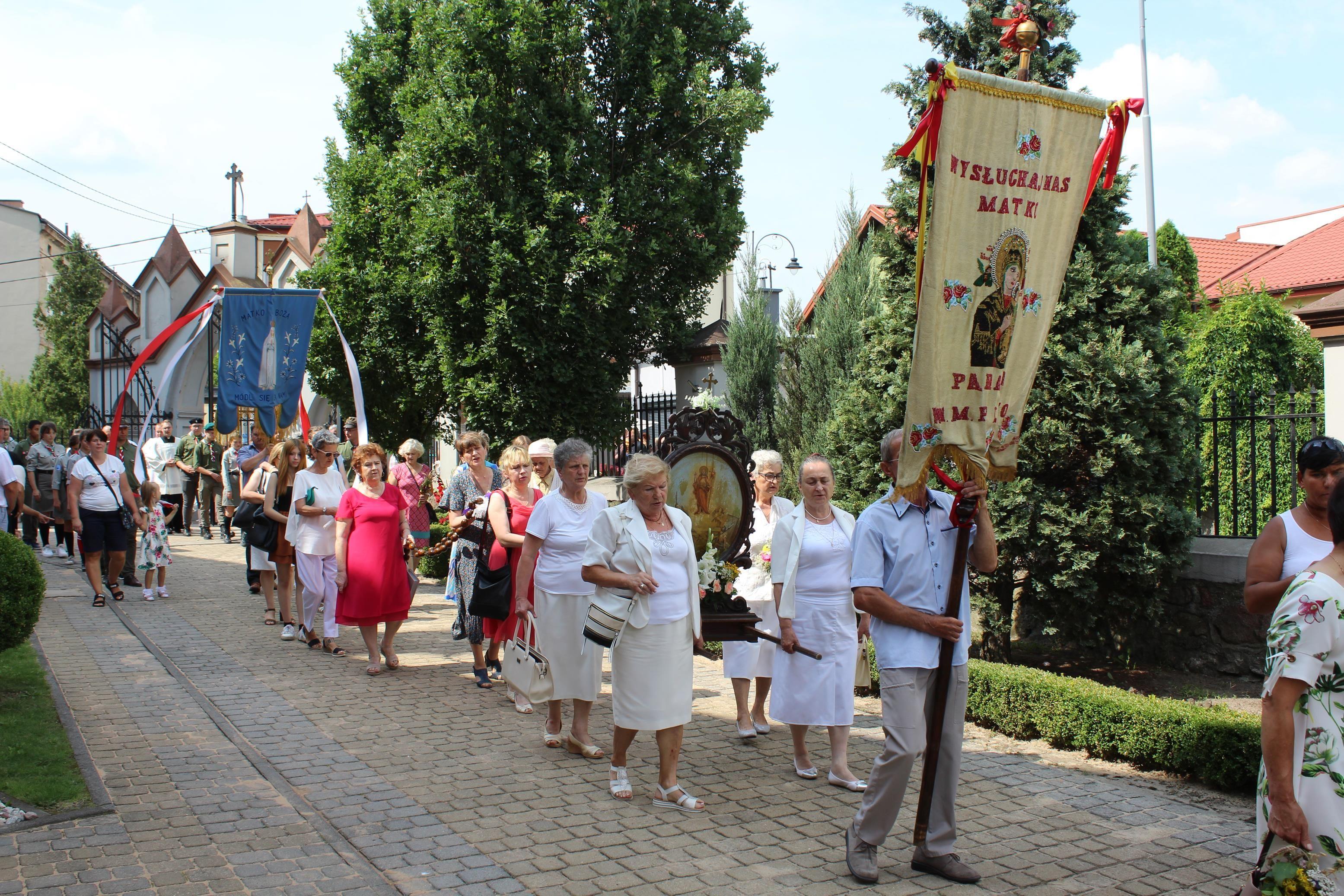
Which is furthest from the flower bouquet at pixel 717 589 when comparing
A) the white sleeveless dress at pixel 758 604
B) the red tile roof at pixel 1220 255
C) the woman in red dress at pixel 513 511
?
the red tile roof at pixel 1220 255

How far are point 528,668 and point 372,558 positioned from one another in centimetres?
247

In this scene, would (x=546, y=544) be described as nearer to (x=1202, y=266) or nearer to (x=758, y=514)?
(x=758, y=514)

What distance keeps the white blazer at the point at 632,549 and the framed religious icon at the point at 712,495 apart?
1.50 meters

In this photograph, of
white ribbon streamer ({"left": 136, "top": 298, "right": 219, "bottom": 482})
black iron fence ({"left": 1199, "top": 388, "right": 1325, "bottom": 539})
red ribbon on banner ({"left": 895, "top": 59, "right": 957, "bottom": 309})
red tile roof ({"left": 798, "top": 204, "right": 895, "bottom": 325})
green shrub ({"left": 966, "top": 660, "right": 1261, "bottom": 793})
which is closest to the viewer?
red ribbon on banner ({"left": 895, "top": 59, "right": 957, "bottom": 309})

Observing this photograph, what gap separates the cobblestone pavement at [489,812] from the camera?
4.55 m

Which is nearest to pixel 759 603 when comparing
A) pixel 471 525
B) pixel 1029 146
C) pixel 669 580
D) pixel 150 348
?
pixel 669 580

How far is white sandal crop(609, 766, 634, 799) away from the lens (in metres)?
5.70

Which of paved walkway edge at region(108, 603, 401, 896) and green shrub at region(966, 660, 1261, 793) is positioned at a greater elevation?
green shrub at region(966, 660, 1261, 793)

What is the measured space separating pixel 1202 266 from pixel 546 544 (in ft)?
95.7

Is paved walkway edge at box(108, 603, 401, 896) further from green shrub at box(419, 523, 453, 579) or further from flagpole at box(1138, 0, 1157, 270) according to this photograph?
flagpole at box(1138, 0, 1157, 270)

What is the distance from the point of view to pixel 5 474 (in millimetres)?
10180

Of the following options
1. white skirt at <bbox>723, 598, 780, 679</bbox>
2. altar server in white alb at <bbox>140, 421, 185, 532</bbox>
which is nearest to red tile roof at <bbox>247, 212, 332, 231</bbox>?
altar server in white alb at <bbox>140, 421, 185, 532</bbox>

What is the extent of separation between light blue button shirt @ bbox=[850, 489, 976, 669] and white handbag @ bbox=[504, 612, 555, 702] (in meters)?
2.65

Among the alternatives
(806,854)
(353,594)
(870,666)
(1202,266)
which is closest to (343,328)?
(353,594)
